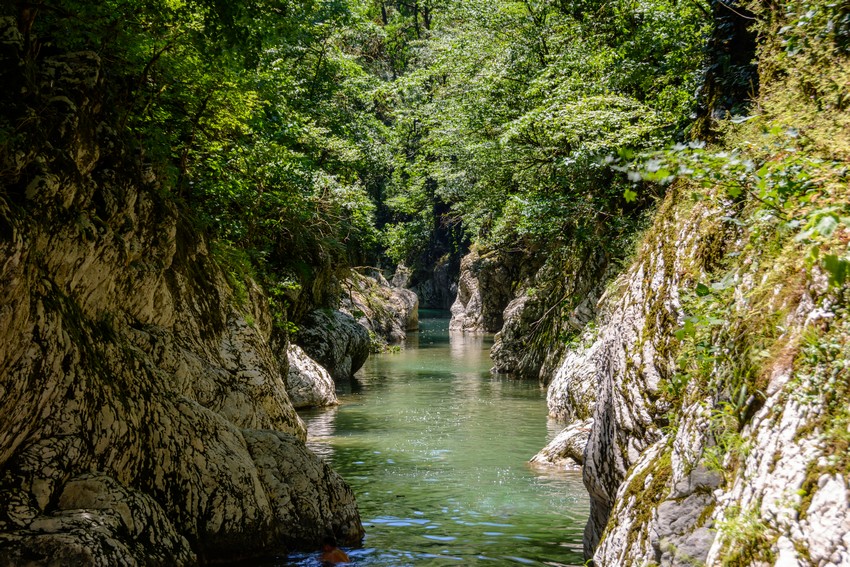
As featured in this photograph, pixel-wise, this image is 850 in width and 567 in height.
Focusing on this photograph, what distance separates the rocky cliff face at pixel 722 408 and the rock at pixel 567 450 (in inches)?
188

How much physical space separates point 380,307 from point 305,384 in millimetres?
15318

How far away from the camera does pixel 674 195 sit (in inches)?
302

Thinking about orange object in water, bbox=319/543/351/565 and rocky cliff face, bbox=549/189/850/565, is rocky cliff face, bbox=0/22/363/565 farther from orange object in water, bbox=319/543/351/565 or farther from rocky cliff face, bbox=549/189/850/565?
rocky cliff face, bbox=549/189/850/565

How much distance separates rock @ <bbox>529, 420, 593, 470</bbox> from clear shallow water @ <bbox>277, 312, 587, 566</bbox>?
0.30 metres

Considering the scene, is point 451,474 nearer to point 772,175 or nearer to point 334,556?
point 334,556

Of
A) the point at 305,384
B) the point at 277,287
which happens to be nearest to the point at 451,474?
the point at 277,287

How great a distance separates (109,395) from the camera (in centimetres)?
722

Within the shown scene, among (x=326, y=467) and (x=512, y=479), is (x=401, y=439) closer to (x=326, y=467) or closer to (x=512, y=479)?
(x=512, y=479)

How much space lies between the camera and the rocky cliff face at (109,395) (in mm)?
6047

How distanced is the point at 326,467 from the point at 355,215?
41.6 feet

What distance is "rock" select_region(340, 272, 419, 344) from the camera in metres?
28.2

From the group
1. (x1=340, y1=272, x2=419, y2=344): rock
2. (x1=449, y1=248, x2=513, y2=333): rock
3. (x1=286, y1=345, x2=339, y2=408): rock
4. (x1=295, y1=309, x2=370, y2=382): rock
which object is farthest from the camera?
(x1=449, y1=248, x2=513, y2=333): rock

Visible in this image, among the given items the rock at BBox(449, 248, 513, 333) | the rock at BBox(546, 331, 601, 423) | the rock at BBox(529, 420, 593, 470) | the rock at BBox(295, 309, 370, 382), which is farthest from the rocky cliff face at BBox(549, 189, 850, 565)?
the rock at BBox(449, 248, 513, 333)

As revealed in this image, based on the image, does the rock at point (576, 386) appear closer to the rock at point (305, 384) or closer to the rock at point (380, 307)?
the rock at point (305, 384)
